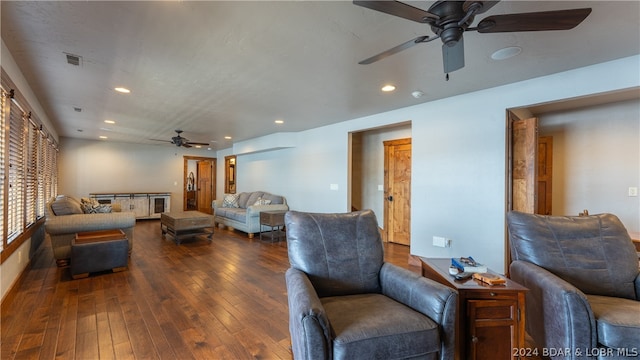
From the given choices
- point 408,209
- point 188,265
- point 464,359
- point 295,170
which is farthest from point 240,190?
point 464,359

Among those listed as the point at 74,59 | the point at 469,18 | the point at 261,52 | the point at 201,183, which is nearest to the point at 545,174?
the point at 469,18

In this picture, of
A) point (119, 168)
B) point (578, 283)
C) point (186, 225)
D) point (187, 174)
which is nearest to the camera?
point (578, 283)

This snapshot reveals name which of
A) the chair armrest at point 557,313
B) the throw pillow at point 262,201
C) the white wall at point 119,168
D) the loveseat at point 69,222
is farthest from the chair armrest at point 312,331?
the white wall at point 119,168

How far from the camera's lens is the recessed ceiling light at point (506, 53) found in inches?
93.2

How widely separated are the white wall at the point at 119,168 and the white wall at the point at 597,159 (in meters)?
9.64

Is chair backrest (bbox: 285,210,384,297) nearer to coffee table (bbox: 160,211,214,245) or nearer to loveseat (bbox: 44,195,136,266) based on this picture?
loveseat (bbox: 44,195,136,266)

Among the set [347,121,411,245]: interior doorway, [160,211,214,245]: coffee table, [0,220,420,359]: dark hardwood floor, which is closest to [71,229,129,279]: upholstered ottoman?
[0,220,420,359]: dark hardwood floor

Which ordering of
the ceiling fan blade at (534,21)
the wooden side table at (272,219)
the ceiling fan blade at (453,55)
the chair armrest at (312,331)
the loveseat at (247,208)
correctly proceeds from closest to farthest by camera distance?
the chair armrest at (312,331)
the ceiling fan blade at (534,21)
the ceiling fan blade at (453,55)
the wooden side table at (272,219)
the loveseat at (247,208)

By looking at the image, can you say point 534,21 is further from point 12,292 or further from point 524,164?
point 12,292

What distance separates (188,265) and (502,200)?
421 cm

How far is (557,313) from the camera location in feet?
5.32

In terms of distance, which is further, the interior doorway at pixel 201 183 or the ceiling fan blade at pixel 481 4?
the interior doorway at pixel 201 183

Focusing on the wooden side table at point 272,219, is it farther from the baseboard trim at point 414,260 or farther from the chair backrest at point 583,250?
the chair backrest at point 583,250

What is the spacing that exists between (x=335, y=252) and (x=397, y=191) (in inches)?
152
